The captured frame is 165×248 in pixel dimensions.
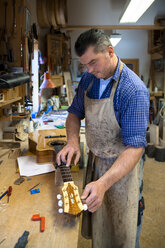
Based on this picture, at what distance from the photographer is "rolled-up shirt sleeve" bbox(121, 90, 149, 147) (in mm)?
1253

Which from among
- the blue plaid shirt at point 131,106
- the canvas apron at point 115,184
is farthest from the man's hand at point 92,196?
the canvas apron at point 115,184

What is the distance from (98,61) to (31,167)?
96 centimetres

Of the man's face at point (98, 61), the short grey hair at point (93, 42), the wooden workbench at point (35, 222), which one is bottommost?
the wooden workbench at point (35, 222)

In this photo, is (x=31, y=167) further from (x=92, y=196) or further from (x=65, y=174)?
(x=92, y=196)

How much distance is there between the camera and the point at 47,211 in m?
1.23

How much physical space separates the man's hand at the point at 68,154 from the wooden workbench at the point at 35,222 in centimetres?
18

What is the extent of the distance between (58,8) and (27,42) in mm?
2232

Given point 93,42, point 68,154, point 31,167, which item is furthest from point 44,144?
point 93,42

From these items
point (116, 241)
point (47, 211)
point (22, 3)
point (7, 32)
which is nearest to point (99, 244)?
point (116, 241)

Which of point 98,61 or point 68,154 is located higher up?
point 98,61

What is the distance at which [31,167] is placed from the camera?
Answer: 69.6 inches

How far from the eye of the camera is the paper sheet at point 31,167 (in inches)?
66.3

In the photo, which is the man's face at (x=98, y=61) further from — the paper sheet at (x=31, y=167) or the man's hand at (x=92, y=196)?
the paper sheet at (x=31, y=167)

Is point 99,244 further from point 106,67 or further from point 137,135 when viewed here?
point 106,67
